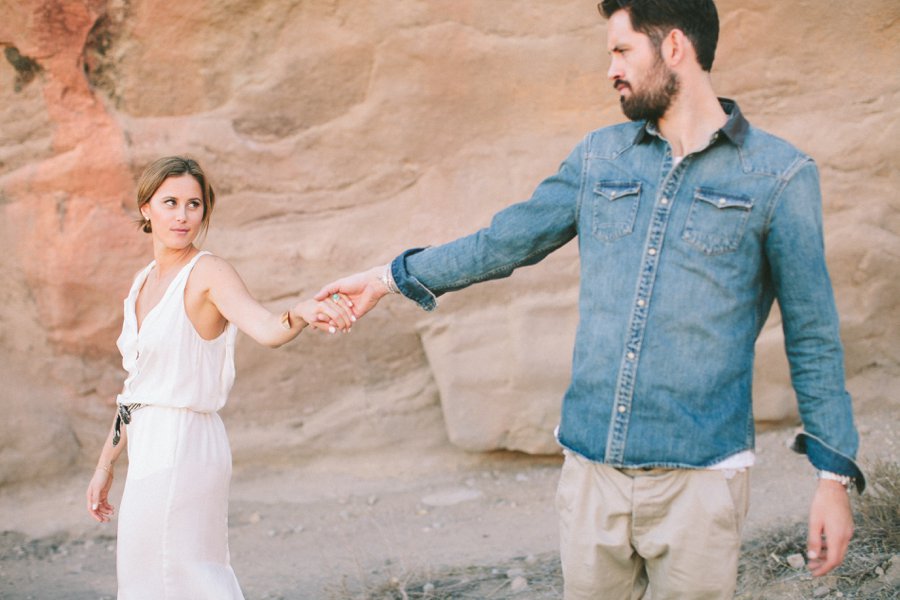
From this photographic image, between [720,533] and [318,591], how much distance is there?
6.84 ft

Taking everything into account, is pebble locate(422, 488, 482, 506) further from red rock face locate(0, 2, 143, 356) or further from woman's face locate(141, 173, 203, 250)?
woman's face locate(141, 173, 203, 250)

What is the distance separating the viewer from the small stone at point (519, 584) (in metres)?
3.43

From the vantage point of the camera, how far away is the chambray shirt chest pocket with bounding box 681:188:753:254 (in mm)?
1926

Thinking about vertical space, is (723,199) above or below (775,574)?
above

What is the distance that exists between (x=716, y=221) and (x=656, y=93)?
30 centimetres

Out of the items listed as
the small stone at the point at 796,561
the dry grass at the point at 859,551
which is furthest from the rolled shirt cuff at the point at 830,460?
the small stone at the point at 796,561

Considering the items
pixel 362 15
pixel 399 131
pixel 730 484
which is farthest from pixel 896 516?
pixel 362 15

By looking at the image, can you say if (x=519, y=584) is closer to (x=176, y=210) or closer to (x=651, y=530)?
(x=651, y=530)

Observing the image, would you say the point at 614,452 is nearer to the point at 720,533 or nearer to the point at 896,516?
the point at 720,533

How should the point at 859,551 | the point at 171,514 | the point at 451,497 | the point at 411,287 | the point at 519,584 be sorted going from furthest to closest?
the point at 451,497 < the point at 519,584 < the point at 859,551 < the point at 171,514 < the point at 411,287

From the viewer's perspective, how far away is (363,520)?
4.30 meters

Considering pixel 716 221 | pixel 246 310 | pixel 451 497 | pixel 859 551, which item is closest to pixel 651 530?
pixel 716 221

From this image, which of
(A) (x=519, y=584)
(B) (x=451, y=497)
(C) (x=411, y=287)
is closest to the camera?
(C) (x=411, y=287)

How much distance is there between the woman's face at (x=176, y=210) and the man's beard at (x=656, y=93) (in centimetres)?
124
